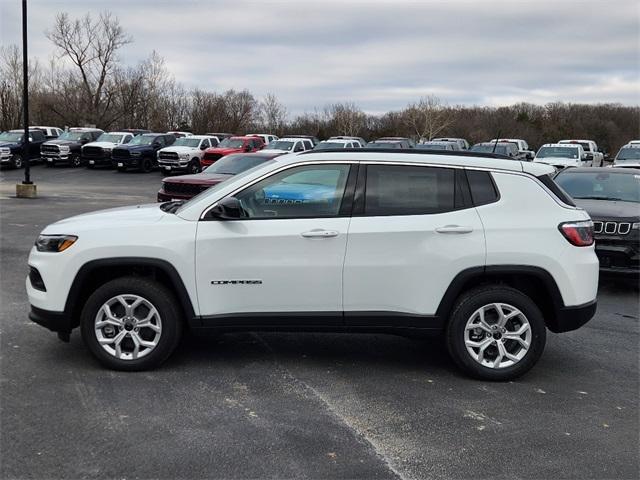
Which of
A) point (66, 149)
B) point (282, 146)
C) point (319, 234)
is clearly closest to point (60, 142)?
point (66, 149)

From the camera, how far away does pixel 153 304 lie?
16.4 ft

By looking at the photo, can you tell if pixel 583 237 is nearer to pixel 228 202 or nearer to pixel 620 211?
pixel 228 202

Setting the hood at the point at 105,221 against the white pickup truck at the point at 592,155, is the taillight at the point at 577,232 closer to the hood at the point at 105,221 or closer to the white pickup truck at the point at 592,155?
the hood at the point at 105,221

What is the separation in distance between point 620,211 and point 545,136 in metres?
75.9

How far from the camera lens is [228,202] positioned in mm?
4883

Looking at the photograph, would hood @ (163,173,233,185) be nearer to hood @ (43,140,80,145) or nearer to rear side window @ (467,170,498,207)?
rear side window @ (467,170,498,207)

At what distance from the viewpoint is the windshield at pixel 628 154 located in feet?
76.3

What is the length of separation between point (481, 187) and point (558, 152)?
22.8 meters

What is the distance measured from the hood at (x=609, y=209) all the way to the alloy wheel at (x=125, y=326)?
20.3ft

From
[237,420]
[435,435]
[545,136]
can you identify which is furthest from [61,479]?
[545,136]

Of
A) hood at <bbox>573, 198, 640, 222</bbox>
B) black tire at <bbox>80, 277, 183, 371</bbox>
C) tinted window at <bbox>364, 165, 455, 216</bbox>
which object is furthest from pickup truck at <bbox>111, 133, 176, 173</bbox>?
tinted window at <bbox>364, 165, 455, 216</bbox>

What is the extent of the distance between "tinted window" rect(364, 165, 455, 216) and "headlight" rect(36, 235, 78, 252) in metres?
2.32

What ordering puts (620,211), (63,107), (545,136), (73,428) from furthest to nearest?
(545,136) < (63,107) < (620,211) < (73,428)

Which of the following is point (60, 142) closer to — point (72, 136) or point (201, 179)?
point (72, 136)
